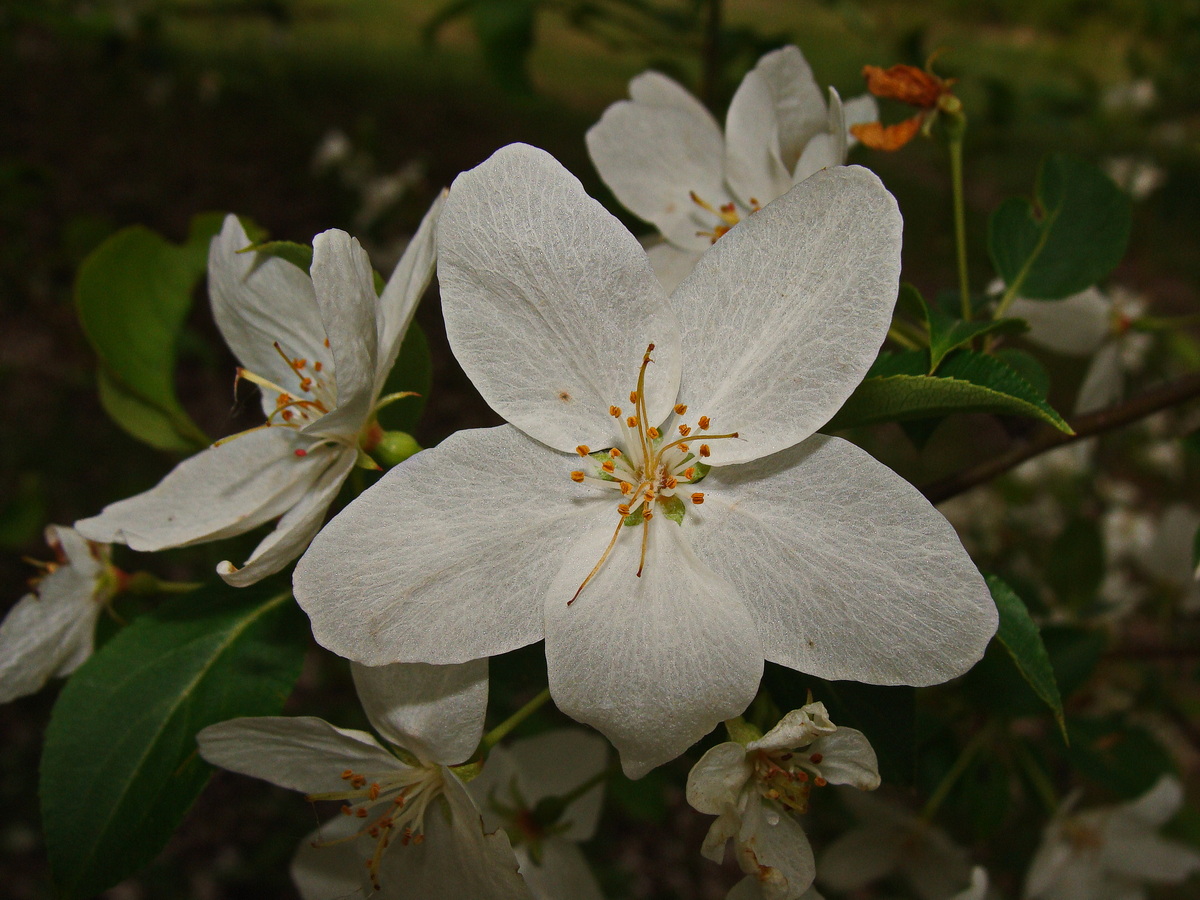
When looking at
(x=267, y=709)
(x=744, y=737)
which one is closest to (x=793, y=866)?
(x=744, y=737)

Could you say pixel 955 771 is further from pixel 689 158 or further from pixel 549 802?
pixel 689 158

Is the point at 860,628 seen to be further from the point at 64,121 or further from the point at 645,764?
the point at 64,121

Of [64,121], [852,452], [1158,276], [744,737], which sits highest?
[852,452]

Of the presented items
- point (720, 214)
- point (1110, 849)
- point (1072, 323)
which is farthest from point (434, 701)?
point (1110, 849)

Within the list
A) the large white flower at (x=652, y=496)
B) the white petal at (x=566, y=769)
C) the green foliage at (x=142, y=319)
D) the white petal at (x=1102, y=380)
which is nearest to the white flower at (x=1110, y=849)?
the white petal at (x=1102, y=380)

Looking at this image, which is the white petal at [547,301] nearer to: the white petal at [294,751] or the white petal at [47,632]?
the white petal at [294,751]

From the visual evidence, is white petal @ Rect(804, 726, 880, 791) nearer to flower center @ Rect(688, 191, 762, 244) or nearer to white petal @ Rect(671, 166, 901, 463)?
white petal @ Rect(671, 166, 901, 463)
